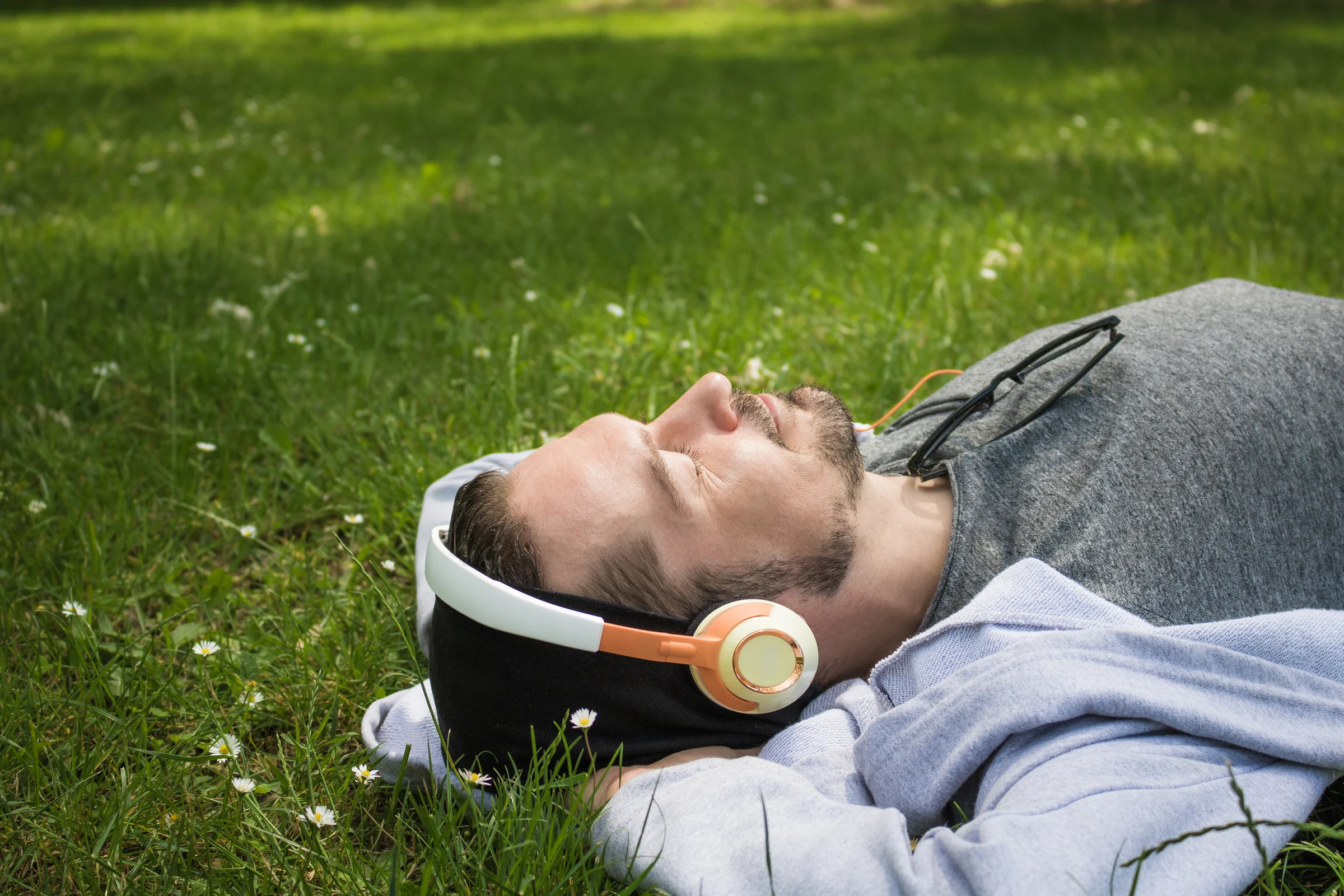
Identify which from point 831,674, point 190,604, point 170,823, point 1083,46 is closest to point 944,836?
point 831,674

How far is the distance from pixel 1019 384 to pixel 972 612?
783 mm

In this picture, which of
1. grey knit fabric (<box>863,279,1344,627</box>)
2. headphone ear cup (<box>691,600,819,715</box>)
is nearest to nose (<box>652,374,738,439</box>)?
headphone ear cup (<box>691,600,819,715</box>)

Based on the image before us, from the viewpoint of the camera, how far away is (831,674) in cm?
226

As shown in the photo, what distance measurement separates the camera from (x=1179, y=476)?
216 cm

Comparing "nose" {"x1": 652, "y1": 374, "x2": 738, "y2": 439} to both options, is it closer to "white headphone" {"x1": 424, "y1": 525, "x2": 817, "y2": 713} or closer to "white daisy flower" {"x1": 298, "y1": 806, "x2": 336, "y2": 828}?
"white headphone" {"x1": 424, "y1": 525, "x2": 817, "y2": 713}

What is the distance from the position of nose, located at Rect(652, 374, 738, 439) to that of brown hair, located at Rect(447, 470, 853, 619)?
1.01 ft

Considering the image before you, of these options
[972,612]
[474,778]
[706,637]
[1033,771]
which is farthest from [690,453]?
[1033,771]

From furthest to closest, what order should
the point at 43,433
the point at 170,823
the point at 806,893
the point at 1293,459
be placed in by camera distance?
1. the point at 43,433
2. the point at 1293,459
3. the point at 170,823
4. the point at 806,893

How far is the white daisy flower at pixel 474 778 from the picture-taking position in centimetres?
185

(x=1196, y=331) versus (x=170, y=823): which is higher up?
(x=1196, y=331)

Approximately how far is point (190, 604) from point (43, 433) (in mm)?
1064

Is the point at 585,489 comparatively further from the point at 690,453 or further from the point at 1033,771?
the point at 1033,771

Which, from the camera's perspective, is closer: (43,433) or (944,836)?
(944,836)

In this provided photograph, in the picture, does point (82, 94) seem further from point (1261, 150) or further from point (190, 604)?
point (1261, 150)
